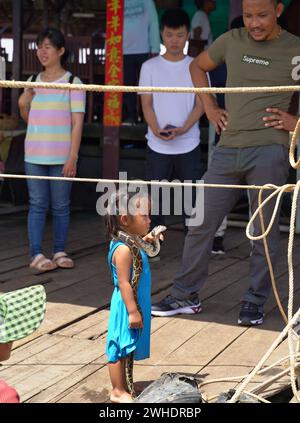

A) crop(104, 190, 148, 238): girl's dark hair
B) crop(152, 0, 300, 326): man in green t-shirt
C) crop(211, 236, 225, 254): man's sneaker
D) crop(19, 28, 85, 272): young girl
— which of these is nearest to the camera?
crop(104, 190, 148, 238): girl's dark hair

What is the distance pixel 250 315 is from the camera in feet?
13.7

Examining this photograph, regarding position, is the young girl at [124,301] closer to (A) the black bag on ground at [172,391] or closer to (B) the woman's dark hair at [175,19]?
(A) the black bag on ground at [172,391]

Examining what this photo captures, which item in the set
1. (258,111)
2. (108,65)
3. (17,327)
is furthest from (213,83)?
(17,327)

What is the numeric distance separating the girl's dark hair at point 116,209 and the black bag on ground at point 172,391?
2.20 feet

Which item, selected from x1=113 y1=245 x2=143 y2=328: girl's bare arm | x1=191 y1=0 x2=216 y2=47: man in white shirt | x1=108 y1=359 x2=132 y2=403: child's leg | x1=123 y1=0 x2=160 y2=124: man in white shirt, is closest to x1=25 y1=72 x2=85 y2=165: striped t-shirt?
x1=113 y1=245 x2=143 y2=328: girl's bare arm

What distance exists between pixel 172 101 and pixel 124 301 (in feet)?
8.34

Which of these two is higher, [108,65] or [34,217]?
[108,65]

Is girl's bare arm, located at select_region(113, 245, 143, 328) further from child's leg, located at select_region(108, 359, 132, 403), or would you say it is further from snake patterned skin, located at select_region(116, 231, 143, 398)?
child's leg, located at select_region(108, 359, 132, 403)

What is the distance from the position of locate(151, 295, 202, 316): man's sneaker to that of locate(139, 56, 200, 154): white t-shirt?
4.46 ft

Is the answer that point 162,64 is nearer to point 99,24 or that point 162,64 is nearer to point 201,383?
point 201,383

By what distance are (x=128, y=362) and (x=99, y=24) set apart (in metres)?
9.48

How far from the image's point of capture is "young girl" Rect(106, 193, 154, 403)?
3.20 meters

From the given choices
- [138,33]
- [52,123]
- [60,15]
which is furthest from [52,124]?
[60,15]

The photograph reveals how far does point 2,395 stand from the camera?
84.8 inches
